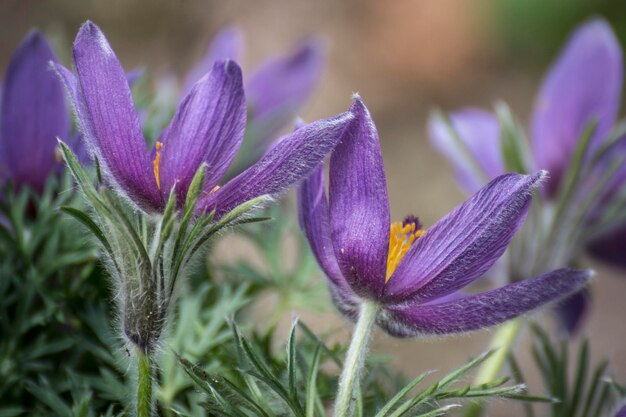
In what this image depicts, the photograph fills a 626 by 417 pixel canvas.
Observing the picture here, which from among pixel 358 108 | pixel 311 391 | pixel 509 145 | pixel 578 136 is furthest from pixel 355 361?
pixel 578 136

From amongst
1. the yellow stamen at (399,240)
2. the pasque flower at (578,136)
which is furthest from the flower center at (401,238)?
the pasque flower at (578,136)

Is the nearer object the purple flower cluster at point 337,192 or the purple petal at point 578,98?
the purple flower cluster at point 337,192

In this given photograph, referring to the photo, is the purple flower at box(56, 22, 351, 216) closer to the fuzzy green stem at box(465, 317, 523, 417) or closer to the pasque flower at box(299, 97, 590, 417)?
the pasque flower at box(299, 97, 590, 417)

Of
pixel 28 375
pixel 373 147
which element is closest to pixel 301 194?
pixel 373 147

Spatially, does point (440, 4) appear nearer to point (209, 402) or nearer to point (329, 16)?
point (329, 16)

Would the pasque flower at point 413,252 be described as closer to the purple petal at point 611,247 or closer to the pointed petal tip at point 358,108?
the pointed petal tip at point 358,108

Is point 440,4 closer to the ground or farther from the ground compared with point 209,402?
farther from the ground

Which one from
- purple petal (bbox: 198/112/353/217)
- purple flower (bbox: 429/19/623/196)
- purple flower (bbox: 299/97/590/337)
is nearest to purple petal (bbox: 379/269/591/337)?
purple flower (bbox: 299/97/590/337)
